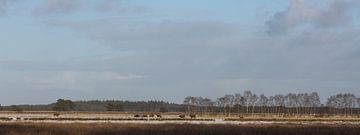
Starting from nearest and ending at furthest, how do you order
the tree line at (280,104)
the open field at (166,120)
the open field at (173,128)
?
the open field at (173,128) → the open field at (166,120) → the tree line at (280,104)

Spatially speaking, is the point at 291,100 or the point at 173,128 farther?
the point at 291,100

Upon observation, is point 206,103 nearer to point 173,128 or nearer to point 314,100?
point 314,100

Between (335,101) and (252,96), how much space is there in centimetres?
2405

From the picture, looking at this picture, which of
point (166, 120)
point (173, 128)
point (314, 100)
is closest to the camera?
point (173, 128)

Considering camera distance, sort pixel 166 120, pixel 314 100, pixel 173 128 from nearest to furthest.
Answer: pixel 173 128, pixel 166 120, pixel 314 100

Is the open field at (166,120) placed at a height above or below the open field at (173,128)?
below

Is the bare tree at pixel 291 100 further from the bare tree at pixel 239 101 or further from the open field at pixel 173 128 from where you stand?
the open field at pixel 173 128

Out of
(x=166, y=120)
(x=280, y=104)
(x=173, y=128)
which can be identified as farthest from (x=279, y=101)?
(x=173, y=128)

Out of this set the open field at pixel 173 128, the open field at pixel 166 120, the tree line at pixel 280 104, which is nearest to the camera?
the open field at pixel 173 128

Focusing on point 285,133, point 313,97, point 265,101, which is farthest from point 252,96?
point 285,133

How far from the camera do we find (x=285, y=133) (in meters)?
30.4

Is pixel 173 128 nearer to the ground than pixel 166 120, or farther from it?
farther from it

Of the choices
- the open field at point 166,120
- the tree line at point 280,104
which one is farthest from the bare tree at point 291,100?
the open field at point 166,120

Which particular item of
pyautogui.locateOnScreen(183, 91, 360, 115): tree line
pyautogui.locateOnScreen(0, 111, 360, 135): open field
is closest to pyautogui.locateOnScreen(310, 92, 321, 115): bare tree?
pyautogui.locateOnScreen(183, 91, 360, 115): tree line
